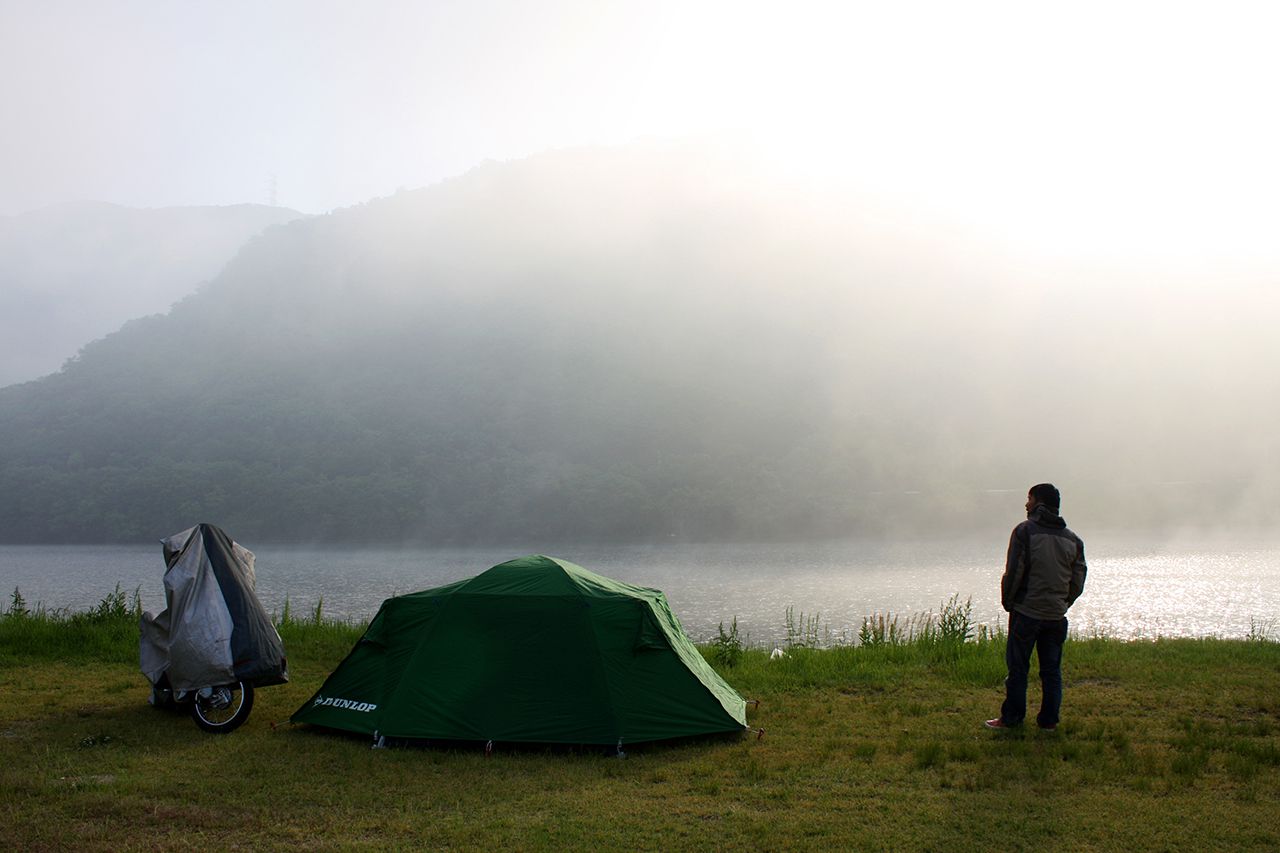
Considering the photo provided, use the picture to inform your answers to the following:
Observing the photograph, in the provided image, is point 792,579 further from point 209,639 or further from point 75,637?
point 209,639

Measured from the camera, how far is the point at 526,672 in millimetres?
7559

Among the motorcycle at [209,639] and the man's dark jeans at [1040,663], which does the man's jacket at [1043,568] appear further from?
the motorcycle at [209,639]

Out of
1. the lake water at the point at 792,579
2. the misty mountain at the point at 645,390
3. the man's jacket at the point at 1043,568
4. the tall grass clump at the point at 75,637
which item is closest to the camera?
the man's jacket at the point at 1043,568

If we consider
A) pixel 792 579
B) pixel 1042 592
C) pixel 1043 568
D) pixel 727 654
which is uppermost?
pixel 1043 568

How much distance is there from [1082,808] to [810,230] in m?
137

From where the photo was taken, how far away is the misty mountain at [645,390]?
77.1 metres

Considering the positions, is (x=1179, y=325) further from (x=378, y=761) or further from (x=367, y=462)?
(x=378, y=761)

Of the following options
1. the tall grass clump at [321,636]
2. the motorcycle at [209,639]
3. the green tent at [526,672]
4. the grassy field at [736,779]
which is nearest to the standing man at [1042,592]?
the grassy field at [736,779]

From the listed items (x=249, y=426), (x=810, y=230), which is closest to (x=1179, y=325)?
(x=810, y=230)

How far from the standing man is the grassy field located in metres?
0.31

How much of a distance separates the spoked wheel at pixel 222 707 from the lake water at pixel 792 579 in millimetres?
13568

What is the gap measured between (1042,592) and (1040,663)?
2.07 feet

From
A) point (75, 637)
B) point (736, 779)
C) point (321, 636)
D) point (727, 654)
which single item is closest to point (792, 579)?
point (727, 654)

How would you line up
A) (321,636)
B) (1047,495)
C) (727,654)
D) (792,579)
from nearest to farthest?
(1047,495), (727,654), (321,636), (792,579)
